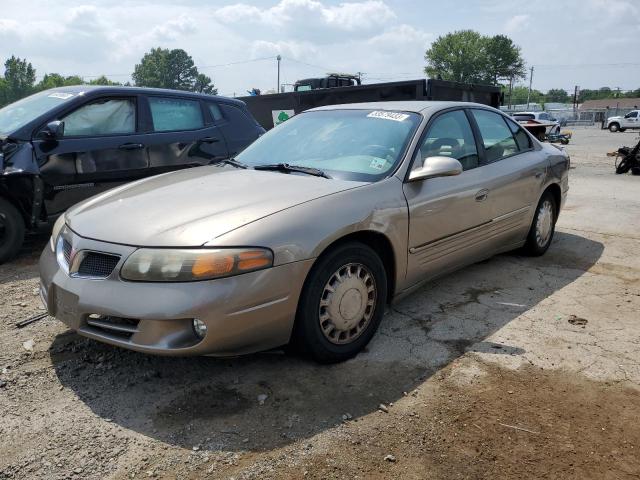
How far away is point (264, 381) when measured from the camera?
2.87m

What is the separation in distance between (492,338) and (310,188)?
1.52 meters

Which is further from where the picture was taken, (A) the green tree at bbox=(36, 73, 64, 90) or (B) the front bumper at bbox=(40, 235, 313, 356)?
(A) the green tree at bbox=(36, 73, 64, 90)

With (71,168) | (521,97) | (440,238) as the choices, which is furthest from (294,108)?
(521,97)

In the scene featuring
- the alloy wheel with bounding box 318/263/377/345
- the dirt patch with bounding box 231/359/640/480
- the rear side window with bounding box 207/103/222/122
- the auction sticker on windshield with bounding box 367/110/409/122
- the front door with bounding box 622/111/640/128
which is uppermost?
the front door with bounding box 622/111/640/128

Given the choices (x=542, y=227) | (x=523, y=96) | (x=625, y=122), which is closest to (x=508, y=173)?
(x=542, y=227)

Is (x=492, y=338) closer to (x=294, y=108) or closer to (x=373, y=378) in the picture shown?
(x=373, y=378)

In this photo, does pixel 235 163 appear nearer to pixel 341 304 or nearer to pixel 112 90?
pixel 341 304

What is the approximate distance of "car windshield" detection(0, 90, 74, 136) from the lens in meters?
5.05

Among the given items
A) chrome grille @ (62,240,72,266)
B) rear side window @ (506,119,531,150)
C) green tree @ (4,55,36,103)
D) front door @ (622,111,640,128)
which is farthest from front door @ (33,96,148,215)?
green tree @ (4,55,36,103)

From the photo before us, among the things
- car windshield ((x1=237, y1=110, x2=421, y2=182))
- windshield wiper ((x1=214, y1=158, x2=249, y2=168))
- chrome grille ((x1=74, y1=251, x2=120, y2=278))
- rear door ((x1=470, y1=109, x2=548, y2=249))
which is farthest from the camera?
rear door ((x1=470, y1=109, x2=548, y2=249))

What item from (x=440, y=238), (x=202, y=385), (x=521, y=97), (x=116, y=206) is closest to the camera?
(x=202, y=385)

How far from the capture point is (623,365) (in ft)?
10.2

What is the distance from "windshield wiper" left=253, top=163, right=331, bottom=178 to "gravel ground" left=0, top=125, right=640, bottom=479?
1.11 metres

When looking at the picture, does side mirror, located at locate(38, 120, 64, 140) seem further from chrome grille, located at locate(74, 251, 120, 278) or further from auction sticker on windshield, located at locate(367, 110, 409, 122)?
auction sticker on windshield, located at locate(367, 110, 409, 122)
